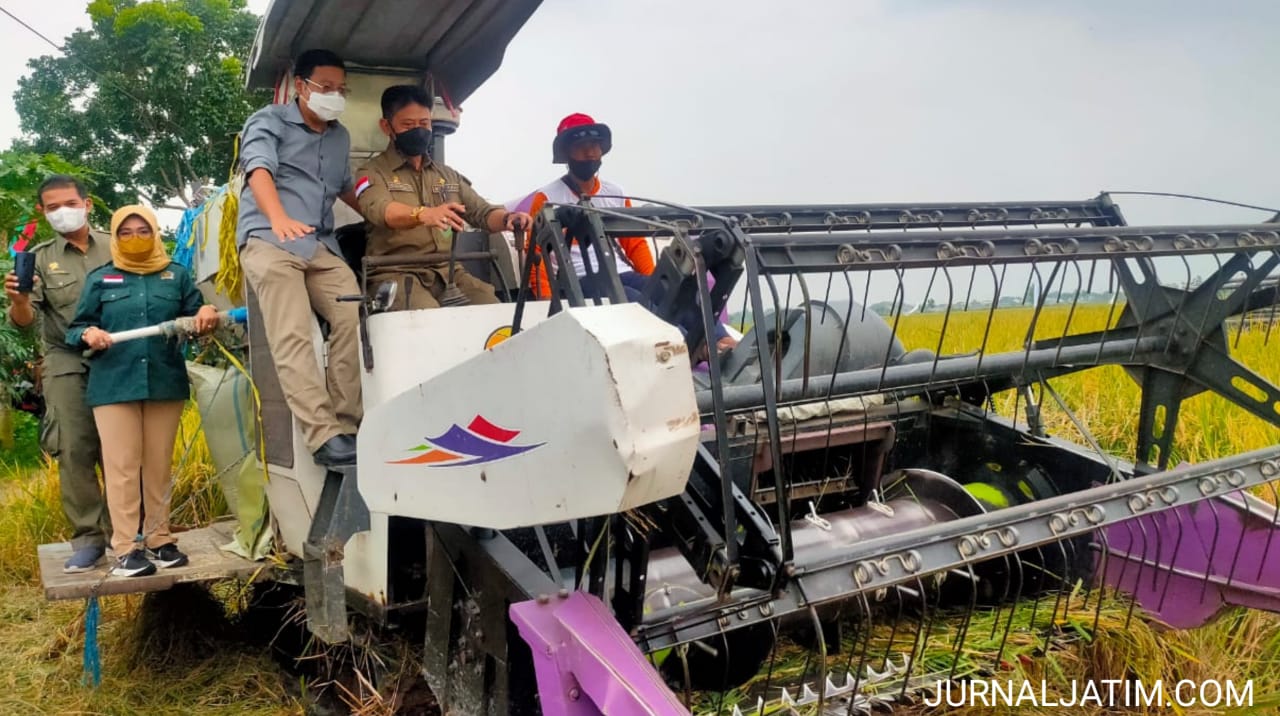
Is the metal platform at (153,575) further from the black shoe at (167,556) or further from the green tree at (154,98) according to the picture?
the green tree at (154,98)

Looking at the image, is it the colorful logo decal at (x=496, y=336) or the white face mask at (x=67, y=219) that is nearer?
the colorful logo decal at (x=496, y=336)

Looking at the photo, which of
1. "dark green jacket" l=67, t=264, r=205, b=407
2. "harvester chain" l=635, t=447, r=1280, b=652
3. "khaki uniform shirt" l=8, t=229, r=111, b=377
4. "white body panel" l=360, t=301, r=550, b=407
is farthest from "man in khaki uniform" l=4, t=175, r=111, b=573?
"harvester chain" l=635, t=447, r=1280, b=652

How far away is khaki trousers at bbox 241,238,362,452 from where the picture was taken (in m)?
3.47

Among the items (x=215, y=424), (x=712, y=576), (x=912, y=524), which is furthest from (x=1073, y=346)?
(x=215, y=424)

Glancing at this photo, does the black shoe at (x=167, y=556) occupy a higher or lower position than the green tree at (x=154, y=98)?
lower

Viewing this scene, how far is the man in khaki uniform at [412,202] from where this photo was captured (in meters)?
4.11

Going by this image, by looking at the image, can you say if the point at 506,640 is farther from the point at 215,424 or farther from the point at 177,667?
the point at 177,667

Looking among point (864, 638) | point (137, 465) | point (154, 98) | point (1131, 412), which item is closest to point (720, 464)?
point (864, 638)

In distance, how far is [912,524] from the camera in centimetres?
377

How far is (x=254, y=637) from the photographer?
5082 millimetres

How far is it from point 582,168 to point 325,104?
1.41 m

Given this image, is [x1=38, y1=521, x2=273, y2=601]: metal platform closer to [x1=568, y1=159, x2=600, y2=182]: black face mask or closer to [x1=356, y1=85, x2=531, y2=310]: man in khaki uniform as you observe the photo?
[x1=356, y1=85, x2=531, y2=310]: man in khaki uniform

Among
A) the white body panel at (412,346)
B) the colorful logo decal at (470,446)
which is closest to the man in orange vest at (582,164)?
the white body panel at (412,346)

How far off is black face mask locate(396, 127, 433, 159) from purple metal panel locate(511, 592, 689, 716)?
242 centimetres
